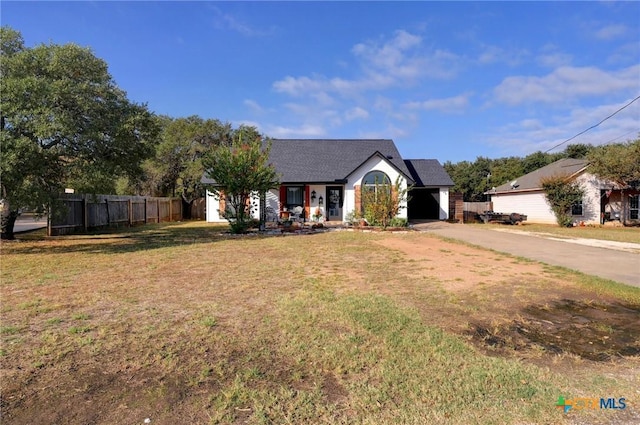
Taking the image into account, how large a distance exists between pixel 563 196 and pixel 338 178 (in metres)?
14.3

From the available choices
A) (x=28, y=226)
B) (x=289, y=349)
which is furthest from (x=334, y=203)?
(x=289, y=349)

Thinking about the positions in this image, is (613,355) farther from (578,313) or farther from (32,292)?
(32,292)

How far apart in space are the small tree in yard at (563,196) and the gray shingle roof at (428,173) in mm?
6124

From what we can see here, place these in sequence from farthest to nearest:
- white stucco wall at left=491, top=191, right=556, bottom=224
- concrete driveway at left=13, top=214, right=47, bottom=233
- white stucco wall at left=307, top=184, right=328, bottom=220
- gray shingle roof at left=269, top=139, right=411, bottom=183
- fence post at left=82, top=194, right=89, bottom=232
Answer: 1. white stucco wall at left=491, top=191, right=556, bottom=224
2. white stucco wall at left=307, top=184, right=328, bottom=220
3. gray shingle roof at left=269, top=139, right=411, bottom=183
4. concrete driveway at left=13, top=214, right=47, bottom=233
5. fence post at left=82, top=194, right=89, bottom=232

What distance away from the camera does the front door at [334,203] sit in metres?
24.9

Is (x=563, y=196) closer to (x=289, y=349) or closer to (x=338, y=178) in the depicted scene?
(x=338, y=178)

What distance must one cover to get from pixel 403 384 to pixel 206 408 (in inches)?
64.8

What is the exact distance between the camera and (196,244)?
13039mm

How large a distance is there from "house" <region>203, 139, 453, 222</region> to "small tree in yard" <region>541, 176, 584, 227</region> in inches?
246

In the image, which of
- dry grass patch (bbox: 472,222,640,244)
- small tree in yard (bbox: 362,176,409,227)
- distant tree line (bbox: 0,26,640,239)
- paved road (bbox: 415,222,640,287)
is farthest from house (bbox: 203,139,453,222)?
paved road (bbox: 415,222,640,287)

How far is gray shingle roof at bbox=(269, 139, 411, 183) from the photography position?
2438cm

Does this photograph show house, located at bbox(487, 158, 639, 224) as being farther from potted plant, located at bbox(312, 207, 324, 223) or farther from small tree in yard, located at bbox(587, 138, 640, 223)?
potted plant, located at bbox(312, 207, 324, 223)

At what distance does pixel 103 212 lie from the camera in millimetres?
19516

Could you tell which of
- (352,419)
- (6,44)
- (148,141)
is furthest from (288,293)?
(6,44)
